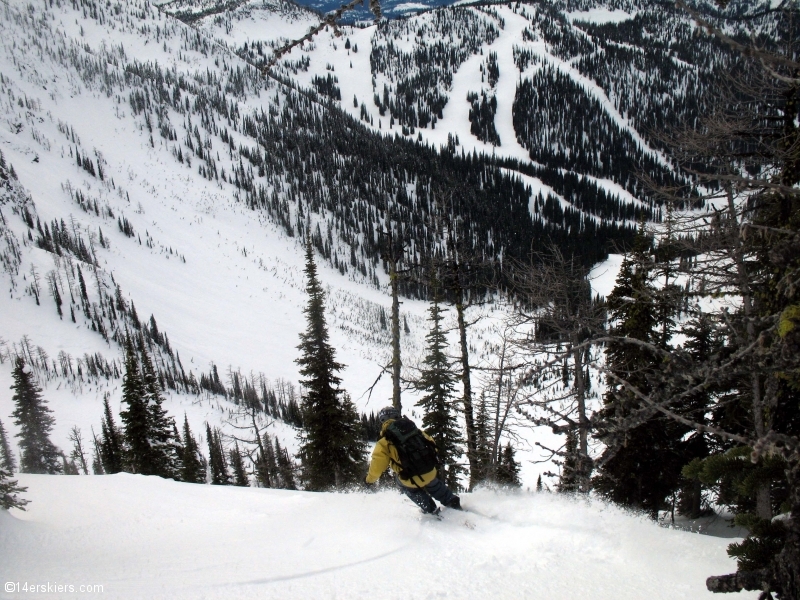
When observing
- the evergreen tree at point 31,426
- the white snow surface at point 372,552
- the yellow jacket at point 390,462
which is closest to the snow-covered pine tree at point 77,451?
the evergreen tree at point 31,426

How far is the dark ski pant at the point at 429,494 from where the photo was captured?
6773 mm

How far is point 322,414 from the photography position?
19.5 m

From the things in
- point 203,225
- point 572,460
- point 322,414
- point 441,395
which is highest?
point 203,225

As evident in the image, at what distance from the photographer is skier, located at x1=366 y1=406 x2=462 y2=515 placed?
6684mm

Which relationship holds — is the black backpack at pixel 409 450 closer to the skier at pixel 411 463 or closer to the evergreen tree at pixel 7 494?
the skier at pixel 411 463

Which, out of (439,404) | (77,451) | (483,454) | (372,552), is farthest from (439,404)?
(77,451)

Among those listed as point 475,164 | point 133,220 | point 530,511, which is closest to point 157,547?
point 530,511

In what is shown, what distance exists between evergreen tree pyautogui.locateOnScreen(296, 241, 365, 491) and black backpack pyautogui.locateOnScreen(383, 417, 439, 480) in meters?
12.7

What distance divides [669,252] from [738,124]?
12.5 ft

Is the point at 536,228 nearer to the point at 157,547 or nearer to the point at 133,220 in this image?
the point at 133,220

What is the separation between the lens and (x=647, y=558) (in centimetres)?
485

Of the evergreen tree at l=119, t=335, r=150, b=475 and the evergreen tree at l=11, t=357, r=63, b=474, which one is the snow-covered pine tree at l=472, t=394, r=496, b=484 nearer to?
the evergreen tree at l=119, t=335, r=150, b=475

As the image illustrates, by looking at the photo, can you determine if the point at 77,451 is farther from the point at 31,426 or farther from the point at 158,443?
the point at 158,443

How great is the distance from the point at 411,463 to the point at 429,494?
27.4 inches
